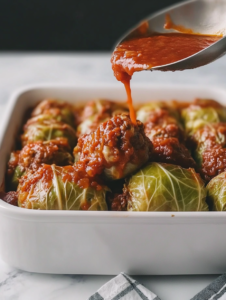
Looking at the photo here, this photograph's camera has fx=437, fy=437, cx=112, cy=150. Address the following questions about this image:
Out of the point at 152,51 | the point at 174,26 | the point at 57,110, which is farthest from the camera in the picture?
the point at 57,110

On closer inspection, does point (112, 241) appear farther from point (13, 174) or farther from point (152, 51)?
point (152, 51)

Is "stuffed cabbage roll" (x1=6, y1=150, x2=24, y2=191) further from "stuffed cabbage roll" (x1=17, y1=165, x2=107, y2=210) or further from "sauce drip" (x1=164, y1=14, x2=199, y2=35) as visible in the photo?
"sauce drip" (x1=164, y1=14, x2=199, y2=35)

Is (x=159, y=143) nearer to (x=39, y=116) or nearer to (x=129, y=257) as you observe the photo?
(x=129, y=257)

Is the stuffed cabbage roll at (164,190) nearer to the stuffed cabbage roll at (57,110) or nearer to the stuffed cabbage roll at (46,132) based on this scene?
the stuffed cabbage roll at (46,132)

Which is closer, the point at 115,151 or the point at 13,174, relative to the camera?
the point at 115,151

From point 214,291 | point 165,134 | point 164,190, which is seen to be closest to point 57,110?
point 165,134

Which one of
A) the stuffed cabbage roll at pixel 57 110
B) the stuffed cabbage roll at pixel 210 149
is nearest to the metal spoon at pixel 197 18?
the stuffed cabbage roll at pixel 210 149

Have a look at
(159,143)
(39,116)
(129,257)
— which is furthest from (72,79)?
(129,257)
